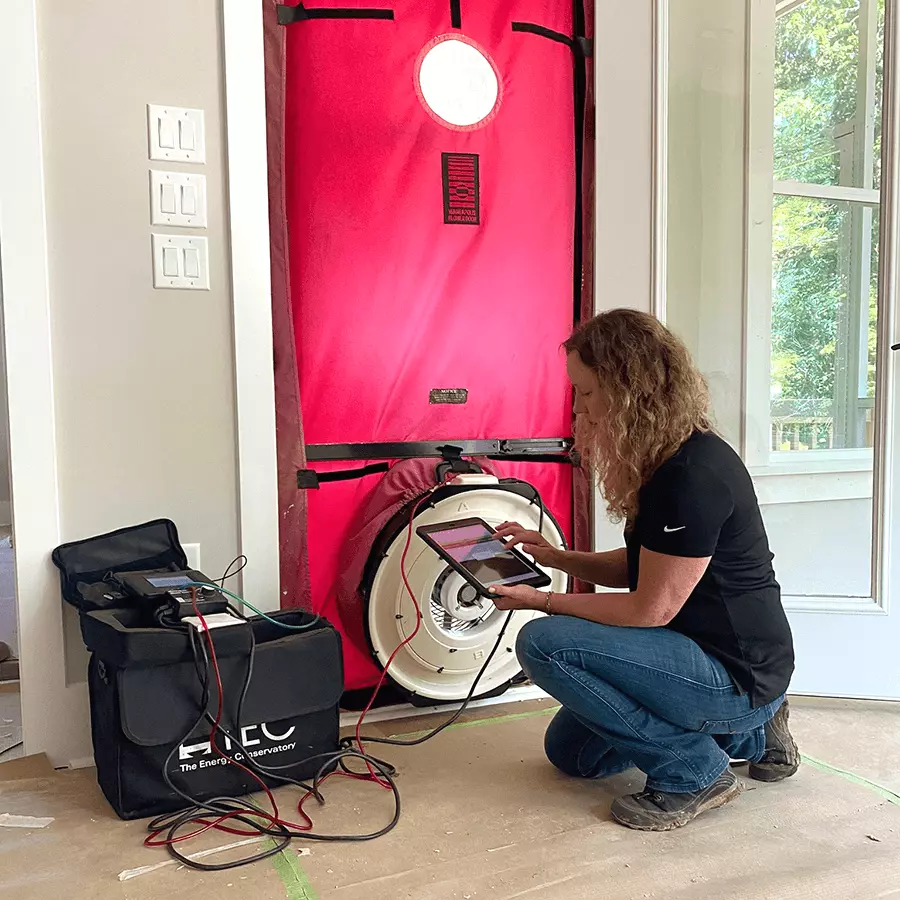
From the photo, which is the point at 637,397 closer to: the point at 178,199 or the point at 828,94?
the point at 178,199

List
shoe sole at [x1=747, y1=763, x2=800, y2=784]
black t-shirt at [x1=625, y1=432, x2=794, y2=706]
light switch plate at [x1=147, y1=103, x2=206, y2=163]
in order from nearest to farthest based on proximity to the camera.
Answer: black t-shirt at [x1=625, y1=432, x2=794, y2=706] < shoe sole at [x1=747, y1=763, x2=800, y2=784] < light switch plate at [x1=147, y1=103, x2=206, y2=163]

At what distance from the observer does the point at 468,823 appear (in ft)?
5.22

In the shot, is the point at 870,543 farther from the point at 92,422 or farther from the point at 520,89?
the point at 92,422

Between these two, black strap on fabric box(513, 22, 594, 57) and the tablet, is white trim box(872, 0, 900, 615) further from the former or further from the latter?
the tablet

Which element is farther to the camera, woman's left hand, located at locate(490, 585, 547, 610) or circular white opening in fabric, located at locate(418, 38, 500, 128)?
circular white opening in fabric, located at locate(418, 38, 500, 128)

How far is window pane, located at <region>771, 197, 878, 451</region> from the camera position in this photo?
2270 millimetres

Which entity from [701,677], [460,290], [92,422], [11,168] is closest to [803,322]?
[460,290]

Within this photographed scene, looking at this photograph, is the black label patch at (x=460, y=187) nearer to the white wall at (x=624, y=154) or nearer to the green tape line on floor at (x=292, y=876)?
the white wall at (x=624, y=154)

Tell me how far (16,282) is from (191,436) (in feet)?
1.59

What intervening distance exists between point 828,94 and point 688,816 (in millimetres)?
1862

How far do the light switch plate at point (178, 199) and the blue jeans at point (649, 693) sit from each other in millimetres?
1190

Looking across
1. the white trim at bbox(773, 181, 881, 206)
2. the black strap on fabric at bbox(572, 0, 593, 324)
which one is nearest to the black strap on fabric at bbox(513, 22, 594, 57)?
the black strap on fabric at bbox(572, 0, 593, 324)

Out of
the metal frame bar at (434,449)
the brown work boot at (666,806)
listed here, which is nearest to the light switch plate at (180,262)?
the metal frame bar at (434,449)

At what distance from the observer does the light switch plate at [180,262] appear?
1911 millimetres
